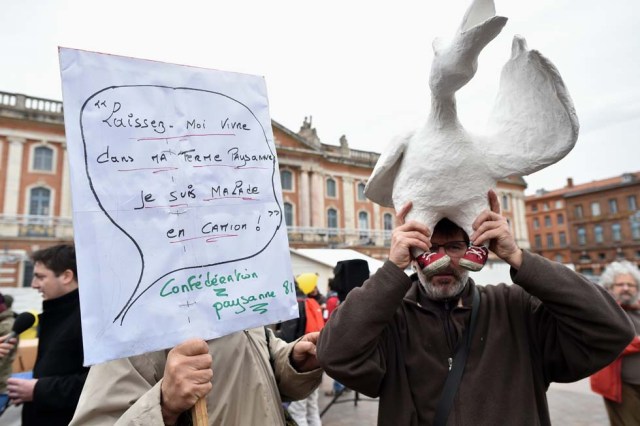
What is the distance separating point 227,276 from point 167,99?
63cm

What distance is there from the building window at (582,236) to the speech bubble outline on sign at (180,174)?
57.4 metres

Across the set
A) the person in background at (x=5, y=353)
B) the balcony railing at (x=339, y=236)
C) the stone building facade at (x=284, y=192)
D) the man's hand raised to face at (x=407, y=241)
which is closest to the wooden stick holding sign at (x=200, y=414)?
the man's hand raised to face at (x=407, y=241)

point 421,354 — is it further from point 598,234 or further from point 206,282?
point 598,234

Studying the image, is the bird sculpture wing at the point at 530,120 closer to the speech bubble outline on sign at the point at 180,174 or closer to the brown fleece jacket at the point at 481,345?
the brown fleece jacket at the point at 481,345

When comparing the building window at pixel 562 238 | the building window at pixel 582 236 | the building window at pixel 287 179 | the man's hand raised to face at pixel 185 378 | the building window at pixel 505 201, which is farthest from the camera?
the building window at pixel 562 238

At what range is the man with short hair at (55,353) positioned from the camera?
6.79ft

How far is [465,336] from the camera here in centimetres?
155

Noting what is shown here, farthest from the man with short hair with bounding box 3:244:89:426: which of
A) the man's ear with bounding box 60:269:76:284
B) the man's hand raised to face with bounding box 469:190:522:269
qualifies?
the man's hand raised to face with bounding box 469:190:522:269

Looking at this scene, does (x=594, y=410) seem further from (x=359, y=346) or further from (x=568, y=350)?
(x=359, y=346)

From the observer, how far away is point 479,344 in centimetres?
155

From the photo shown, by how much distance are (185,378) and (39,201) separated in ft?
82.6

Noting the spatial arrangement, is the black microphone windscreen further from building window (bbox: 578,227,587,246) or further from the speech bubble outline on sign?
building window (bbox: 578,227,587,246)

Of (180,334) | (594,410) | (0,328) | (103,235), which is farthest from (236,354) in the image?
(594,410)

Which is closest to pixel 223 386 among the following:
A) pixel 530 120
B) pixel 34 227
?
pixel 530 120
